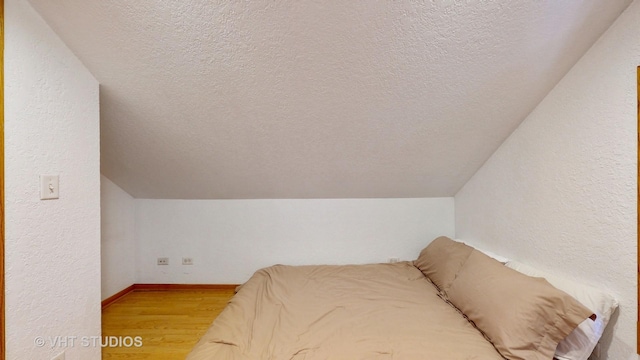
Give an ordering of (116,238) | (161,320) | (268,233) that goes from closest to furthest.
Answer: (161,320) < (116,238) < (268,233)

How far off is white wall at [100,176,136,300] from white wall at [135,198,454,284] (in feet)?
0.26

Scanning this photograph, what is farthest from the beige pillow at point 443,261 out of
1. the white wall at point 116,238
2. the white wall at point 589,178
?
the white wall at point 116,238

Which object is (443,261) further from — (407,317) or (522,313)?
(522,313)

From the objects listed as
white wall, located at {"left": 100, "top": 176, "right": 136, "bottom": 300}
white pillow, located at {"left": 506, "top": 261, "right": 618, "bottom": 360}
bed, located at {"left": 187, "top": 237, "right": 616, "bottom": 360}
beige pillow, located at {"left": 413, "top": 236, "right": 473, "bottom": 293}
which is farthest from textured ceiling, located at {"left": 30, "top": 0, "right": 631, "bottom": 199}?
white pillow, located at {"left": 506, "top": 261, "right": 618, "bottom": 360}

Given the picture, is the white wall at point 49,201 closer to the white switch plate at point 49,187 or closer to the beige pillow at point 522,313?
the white switch plate at point 49,187

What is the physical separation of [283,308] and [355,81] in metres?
1.52

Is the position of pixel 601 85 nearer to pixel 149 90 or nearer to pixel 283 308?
pixel 283 308

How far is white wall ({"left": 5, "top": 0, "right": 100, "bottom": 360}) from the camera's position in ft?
3.43

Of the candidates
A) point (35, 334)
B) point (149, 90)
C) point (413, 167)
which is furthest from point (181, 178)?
point (413, 167)

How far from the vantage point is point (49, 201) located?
1.17 meters

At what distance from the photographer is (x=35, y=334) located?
1.11 m

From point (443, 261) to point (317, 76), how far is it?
173 centimetres

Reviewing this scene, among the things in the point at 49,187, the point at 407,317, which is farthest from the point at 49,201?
the point at 407,317

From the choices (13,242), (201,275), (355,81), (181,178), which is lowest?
(201,275)
